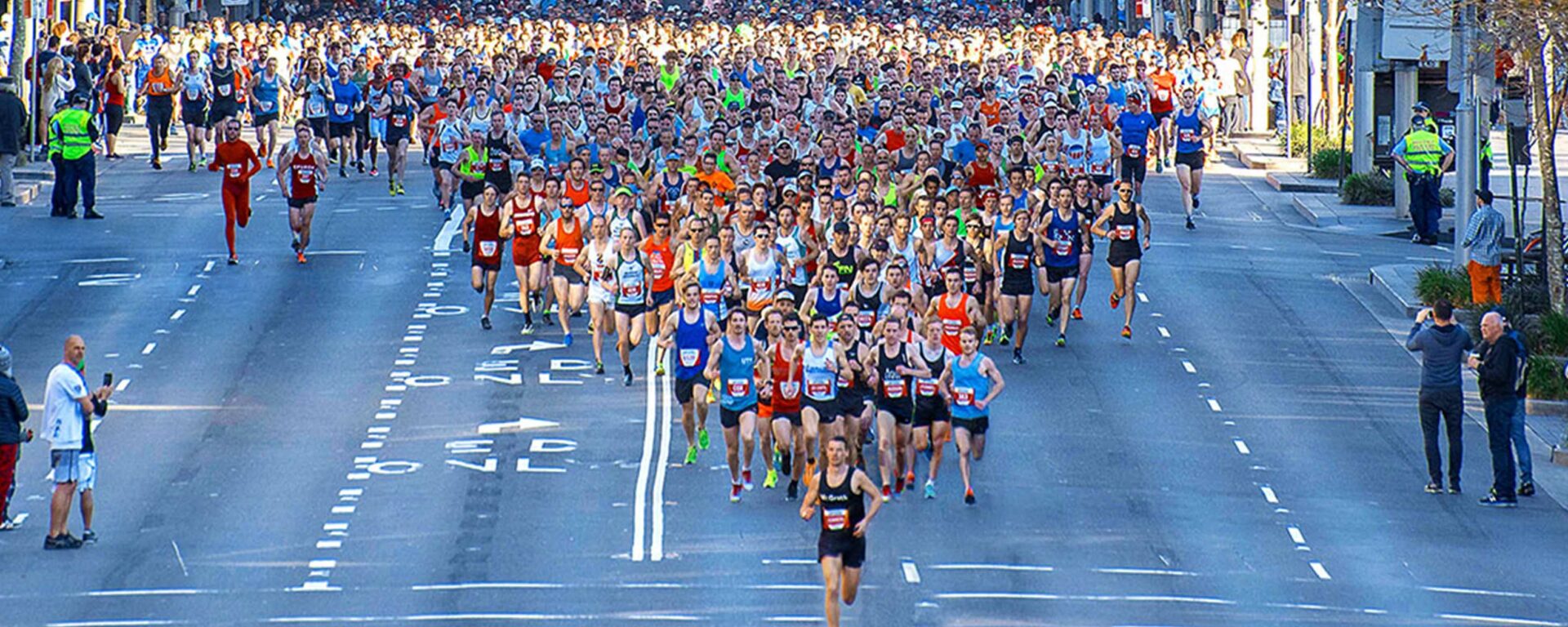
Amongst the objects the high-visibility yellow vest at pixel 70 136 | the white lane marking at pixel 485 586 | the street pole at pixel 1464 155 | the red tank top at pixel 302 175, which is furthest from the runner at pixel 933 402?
the high-visibility yellow vest at pixel 70 136

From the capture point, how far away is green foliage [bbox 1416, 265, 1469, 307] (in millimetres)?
29362

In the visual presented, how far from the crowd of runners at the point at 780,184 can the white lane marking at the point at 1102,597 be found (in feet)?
3.74

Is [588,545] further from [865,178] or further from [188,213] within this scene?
[188,213]

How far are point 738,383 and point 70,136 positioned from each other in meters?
15.1

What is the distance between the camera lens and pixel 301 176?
31.5 metres

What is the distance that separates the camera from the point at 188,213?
36.6 metres

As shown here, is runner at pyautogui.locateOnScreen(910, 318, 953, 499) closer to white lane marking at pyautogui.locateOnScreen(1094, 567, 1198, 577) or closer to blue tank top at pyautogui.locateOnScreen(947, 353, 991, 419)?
blue tank top at pyautogui.locateOnScreen(947, 353, 991, 419)

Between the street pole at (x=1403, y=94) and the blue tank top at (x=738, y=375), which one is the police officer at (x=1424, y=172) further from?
the blue tank top at (x=738, y=375)

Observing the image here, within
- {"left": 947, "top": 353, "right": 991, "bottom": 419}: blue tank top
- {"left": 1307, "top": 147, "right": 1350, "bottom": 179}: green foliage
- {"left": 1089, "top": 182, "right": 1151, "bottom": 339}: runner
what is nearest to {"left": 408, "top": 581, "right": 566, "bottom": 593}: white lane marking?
{"left": 947, "top": 353, "right": 991, "bottom": 419}: blue tank top

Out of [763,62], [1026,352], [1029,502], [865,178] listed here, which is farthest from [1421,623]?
[763,62]

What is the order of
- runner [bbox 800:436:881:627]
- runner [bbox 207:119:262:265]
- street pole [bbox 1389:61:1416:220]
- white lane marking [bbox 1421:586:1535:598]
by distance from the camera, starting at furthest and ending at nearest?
street pole [bbox 1389:61:1416:220]
runner [bbox 207:119:262:265]
white lane marking [bbox 1421:586:1535:598]
runner [bbox 800:436:881:627]

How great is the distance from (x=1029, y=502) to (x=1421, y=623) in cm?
397

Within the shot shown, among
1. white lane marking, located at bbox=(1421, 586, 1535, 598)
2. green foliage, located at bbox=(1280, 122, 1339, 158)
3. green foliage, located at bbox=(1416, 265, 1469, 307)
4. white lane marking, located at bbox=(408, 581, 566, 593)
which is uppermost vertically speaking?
green foliage, located at bbox=(1280, 122, 1339, 158)

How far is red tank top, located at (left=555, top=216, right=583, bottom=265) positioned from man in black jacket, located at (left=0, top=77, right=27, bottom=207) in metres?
10.6
